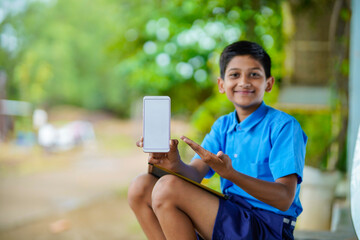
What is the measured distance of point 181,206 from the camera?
1.20m

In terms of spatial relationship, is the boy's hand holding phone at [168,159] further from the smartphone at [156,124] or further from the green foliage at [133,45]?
the green foliage at [133,45]

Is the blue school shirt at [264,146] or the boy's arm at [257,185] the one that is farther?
the blue school shirt at [264,146]

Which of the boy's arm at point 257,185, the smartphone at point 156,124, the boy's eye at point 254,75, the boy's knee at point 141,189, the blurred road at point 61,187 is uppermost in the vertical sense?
the boy's eye at point 254,75

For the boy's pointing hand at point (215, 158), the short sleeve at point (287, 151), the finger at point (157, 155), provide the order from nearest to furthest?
the boy's pointing hand at point (215, 158)
the short sleeve at point (287, 151)
the finger at point (157, 155)

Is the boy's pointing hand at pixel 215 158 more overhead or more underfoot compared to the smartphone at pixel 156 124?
more underfoot

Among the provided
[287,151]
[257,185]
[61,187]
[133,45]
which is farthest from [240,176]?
[61,187]

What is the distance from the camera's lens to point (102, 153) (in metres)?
10.6

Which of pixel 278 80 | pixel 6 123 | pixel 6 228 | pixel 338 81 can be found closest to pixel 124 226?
pixel 6 228

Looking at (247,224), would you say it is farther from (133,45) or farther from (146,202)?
(133,45)

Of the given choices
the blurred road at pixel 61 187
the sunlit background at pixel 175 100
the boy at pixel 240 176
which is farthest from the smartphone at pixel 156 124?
the blurred road at pixel 61 187

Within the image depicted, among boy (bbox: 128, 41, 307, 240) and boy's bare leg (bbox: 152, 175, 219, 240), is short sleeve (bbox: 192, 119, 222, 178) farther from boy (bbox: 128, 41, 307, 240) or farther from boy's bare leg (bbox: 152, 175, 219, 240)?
boy's bare leg (bbox: 152, 175, 219, 240)

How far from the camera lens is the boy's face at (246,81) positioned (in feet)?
4.33

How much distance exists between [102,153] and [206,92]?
5.70m

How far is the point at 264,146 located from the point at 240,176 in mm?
196
